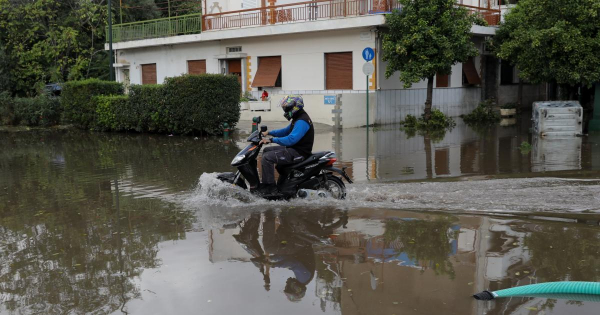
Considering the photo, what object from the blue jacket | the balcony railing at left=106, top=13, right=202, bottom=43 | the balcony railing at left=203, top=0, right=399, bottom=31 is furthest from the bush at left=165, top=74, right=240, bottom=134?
the balcony railing at left=106, top=13, right=202, bottom=43

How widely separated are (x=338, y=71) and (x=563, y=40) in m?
8.84

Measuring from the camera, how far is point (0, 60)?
31531mm

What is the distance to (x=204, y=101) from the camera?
59.5 ft

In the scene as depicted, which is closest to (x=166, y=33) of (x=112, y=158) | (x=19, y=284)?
(x=112, y=158)

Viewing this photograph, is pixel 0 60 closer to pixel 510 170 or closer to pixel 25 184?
pixel 25 184

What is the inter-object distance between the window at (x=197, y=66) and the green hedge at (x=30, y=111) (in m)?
7.83

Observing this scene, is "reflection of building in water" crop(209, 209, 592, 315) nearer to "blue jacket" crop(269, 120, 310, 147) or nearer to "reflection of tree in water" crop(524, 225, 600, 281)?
"reflection of tree in water" crop(524, 225, 600, 281)

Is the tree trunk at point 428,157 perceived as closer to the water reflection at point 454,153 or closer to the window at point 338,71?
the water reflection at point 454,153

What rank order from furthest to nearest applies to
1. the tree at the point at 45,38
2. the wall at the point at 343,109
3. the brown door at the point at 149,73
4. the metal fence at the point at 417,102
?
1. the tree at the point at 45,38
2. the brown door at the point at 149,73
3. the metal fence at the point at 417,102
4. the wall at the point at 343,109

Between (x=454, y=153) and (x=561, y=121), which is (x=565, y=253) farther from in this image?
(x=561, y=121)

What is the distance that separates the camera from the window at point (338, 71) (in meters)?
23.4

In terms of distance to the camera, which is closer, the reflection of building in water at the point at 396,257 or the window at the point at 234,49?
the reflection of building in water at the point at 396,257

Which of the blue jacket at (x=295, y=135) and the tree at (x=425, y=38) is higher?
the tree at (x=425, y=38)

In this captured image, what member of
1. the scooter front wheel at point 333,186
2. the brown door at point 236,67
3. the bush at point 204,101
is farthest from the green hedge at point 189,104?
the scooter front wheel at point 333,186
